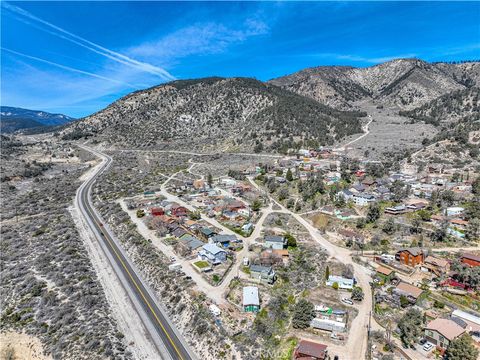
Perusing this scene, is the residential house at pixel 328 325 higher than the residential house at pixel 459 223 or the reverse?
the reverse

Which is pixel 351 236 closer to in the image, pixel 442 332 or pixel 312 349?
pixel 442 332

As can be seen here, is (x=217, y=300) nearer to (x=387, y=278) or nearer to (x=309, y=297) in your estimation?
(x=309, y=297)

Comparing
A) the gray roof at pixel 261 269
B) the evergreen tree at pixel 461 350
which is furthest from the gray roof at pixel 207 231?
the evergreen tree at pixel 461 350

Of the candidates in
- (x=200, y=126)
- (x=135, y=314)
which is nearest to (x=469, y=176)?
(x=135, y=314)

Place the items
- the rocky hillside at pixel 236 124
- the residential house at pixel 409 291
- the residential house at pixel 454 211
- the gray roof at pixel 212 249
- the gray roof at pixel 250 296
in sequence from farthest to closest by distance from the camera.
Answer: the rocky hillside at pixel 236 124 → the residential house at pixel 454 211 → the gray roof at pixel 212 249 → the residential house at pixel 409 291 → the gray roof at pixel 250 296

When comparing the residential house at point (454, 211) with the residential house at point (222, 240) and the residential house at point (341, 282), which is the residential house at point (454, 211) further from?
the residential house at point (222, 240)

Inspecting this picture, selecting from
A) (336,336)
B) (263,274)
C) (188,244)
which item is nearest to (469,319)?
(336,336)

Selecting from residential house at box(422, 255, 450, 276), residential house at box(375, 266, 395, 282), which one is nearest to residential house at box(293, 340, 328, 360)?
residential house at box(375, 266, 395, 282)
